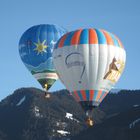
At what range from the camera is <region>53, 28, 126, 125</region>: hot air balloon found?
56219 millimetres

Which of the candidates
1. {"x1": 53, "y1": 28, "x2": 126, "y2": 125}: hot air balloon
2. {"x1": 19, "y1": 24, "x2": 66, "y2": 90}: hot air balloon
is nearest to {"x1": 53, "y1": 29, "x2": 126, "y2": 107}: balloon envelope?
{"x1": 53, "y1": 28, "x2": 126, "y2": 125}: hot air balloon

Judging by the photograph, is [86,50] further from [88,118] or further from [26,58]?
[26,58]

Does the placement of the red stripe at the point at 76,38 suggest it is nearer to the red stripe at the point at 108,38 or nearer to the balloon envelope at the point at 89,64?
the balloon envelope at the point at 89,64

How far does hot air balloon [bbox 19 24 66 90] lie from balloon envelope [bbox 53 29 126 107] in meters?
9.13

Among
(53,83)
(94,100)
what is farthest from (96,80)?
(53,83)

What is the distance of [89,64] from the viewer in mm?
56125

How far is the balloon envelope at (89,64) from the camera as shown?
184 feet

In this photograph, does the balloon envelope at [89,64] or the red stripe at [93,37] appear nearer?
the balloon envelope at [89,64]

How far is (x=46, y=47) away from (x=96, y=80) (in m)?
13.0

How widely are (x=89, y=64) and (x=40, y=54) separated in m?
12.3

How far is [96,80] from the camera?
56375 millimetres

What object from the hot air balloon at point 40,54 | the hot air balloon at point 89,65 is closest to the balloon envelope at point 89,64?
the hot air balloon at point 89,65

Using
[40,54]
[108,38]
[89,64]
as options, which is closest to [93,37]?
[108,38]

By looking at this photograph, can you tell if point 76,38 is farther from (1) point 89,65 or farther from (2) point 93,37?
(1) point 89,65
